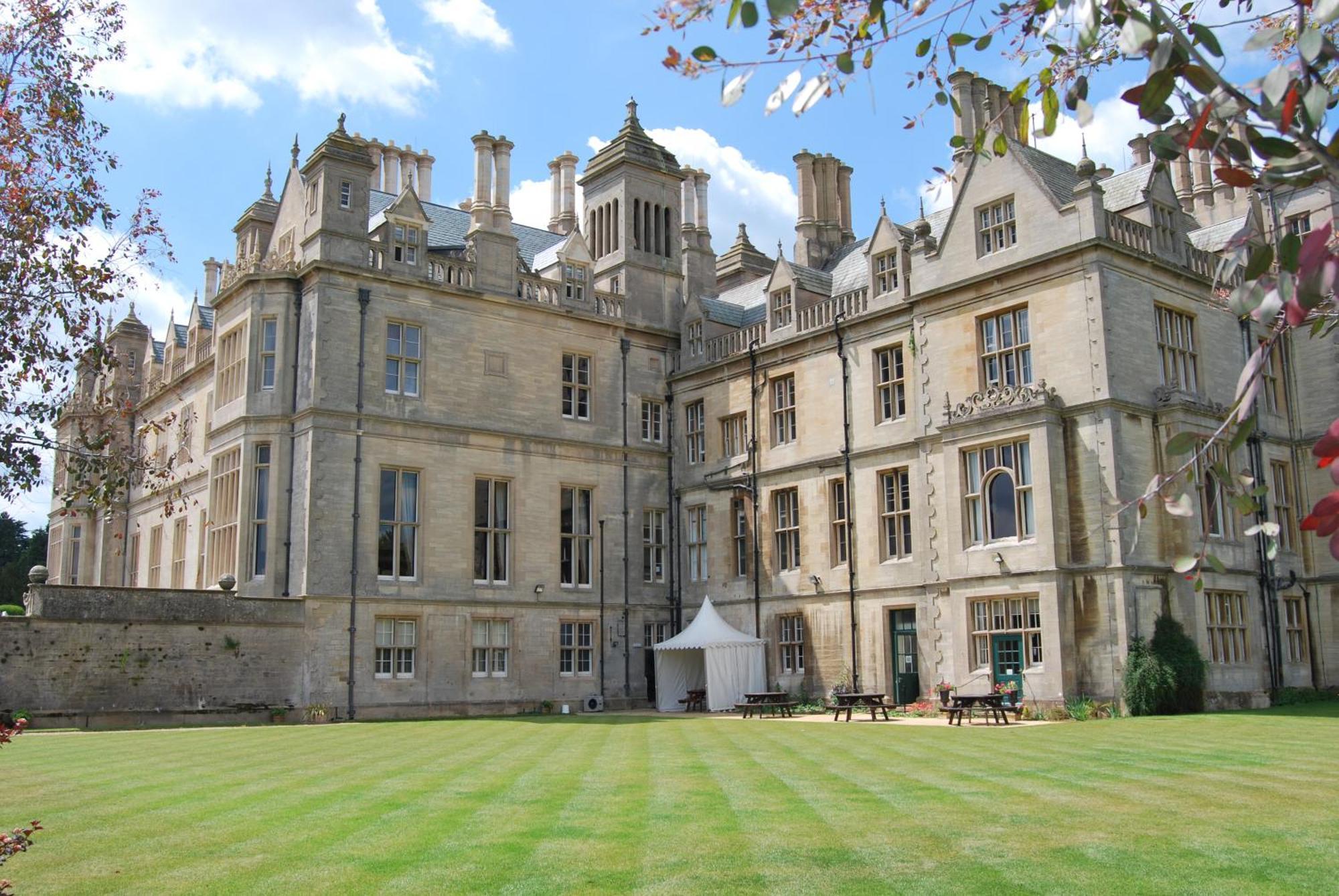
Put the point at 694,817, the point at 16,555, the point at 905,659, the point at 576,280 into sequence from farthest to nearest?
the point at 16,555 → the point at 576,280 → the point at 905,659 → the point at 694,817

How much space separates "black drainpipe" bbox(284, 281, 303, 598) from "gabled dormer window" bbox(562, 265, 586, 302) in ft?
25.5

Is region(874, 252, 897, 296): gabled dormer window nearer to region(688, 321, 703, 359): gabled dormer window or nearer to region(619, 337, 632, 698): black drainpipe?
region(688, 321, 703, 359): gabled dormer window

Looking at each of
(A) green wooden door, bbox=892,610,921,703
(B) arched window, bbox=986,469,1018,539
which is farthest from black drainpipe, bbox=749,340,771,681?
(B) arched window, bbox=986,469,1018,539

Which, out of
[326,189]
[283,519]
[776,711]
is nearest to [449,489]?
[283,519]

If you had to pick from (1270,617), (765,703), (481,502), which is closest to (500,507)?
(481,502)

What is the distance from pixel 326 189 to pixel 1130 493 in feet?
68.2

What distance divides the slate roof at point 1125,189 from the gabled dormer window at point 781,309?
8.72 metres

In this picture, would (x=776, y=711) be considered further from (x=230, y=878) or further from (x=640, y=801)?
(x=230, y=878)

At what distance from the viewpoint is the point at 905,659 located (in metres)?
28.9

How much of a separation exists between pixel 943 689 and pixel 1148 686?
4370 millimetres

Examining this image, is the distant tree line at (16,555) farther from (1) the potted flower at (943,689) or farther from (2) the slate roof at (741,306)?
(1) the potted flower at (943,689)

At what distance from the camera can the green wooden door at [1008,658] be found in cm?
2523

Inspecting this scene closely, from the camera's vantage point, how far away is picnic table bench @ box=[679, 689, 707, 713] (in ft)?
102

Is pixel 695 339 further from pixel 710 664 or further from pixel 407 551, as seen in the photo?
pixel 407 551
